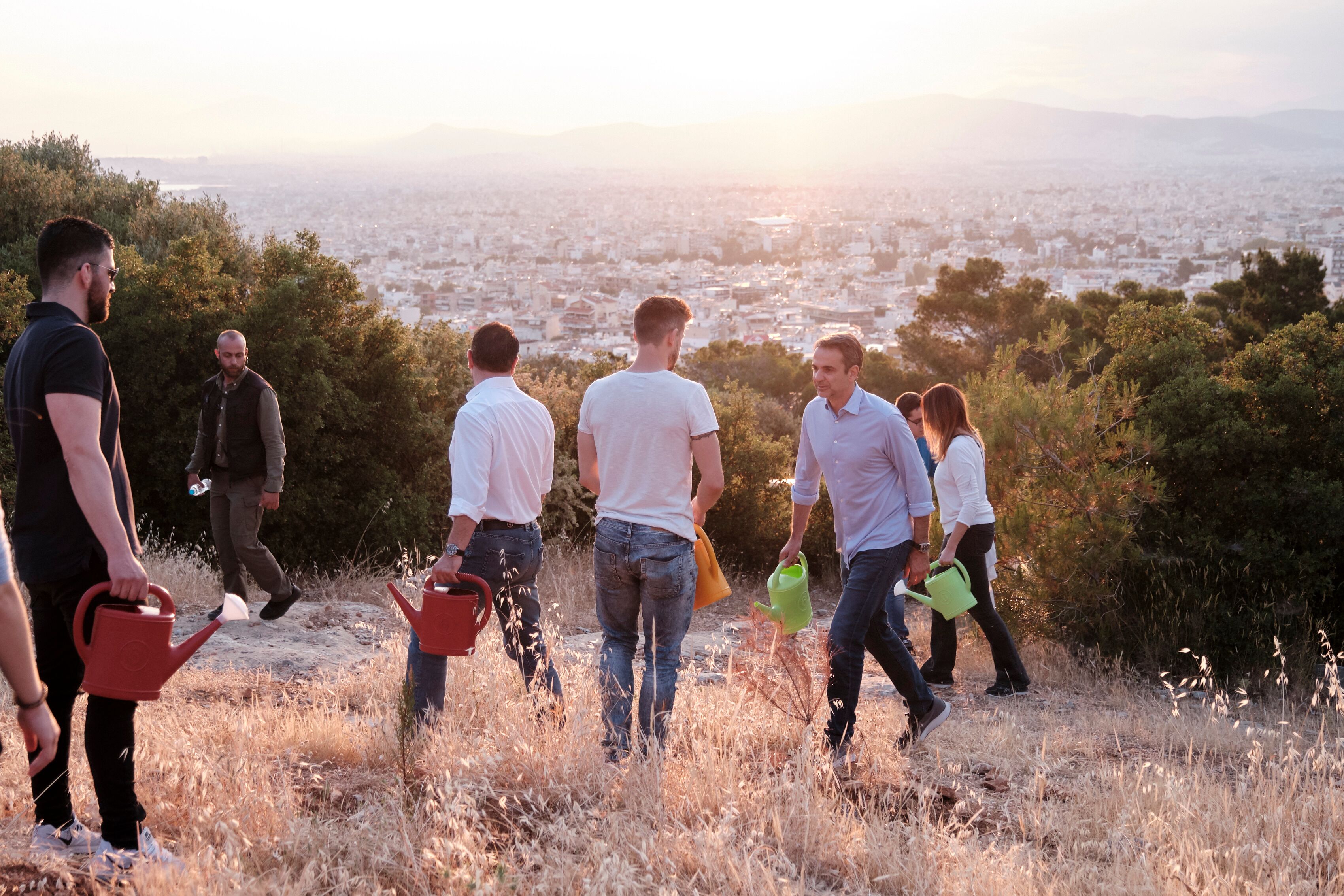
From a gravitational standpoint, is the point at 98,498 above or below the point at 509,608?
above

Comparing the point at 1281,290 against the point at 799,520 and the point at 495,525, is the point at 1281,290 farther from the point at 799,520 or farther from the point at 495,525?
the point at 495,525

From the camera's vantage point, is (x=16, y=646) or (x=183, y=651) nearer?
(x=16, y=646)

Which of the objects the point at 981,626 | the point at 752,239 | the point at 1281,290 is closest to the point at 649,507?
the point at 981,626

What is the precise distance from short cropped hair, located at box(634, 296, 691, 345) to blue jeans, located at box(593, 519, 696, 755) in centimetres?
72

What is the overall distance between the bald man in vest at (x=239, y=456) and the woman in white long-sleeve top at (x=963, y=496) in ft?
13.8

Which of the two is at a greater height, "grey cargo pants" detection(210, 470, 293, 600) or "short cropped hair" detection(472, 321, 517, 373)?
"short cropped hair" detection(472, 321, 517, 373)

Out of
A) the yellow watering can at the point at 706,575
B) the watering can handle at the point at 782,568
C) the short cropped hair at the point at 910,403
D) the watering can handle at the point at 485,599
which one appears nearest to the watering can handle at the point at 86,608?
the watering can handle at the point at 485,599

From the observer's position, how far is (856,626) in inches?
160

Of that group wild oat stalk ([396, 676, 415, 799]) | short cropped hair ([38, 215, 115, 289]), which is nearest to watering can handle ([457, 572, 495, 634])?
wild oat stalk ([396, 676, 415, 799])

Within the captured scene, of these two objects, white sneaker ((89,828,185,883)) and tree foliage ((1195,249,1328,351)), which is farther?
tree foliage ((1195,249,1328,351))

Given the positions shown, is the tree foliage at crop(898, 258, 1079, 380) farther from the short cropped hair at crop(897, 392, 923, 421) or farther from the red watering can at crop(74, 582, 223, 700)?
the red watering can at crop(74, 582, 223, 700)

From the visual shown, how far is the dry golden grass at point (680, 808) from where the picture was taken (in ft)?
8.77

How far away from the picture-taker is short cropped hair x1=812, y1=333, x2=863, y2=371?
4.19m

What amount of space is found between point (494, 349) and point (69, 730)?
200 centimetres
